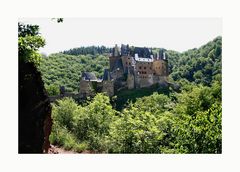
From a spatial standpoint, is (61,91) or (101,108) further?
(61,91)

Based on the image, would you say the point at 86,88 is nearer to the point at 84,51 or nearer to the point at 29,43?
the point at 84,51

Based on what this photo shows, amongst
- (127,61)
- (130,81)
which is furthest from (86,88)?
(127,61)

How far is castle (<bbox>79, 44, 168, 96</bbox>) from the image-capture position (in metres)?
39.9

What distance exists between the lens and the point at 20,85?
7.42 m

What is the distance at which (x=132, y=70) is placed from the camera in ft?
144

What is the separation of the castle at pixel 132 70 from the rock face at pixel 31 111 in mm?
29285

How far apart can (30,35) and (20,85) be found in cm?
91

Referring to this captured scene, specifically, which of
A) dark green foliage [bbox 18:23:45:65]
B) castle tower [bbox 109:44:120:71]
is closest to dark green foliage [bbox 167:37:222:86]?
castle tower [bbox 109:44:120:71]

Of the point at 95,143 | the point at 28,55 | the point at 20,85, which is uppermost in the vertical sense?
the point at 28,55

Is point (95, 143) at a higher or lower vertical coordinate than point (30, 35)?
lower

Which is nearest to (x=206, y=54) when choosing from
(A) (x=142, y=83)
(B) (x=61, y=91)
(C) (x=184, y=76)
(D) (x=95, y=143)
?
(C) (x=184, y=76)

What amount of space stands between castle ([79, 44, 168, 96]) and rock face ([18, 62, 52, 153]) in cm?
2929

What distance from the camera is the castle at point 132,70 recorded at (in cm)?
3988
